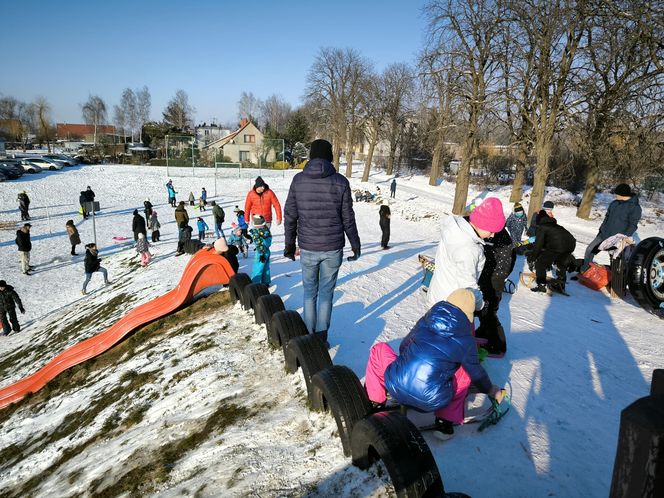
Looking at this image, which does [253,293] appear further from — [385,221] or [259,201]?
[385,221]

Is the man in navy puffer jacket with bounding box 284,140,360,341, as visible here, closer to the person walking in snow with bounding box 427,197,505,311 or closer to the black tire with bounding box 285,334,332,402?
the black tire with bounding box 285,334,332,402

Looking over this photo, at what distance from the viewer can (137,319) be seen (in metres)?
6.75

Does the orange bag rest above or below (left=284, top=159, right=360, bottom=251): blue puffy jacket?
below

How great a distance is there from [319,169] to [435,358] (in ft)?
6.81

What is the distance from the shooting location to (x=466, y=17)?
17.3m

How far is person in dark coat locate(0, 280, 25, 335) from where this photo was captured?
1001 centimetres

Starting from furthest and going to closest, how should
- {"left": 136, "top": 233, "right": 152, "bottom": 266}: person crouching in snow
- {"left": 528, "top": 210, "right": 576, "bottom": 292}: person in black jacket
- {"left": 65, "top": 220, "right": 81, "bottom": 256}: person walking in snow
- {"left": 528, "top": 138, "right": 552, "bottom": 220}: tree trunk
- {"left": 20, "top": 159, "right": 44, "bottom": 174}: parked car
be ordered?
{"left": 20, "top": 159, "right": 44, "bottom": 174}: parked car
{"left": 65, "top": 220, "right": 81, "bottom": 256}: person walking in snow
{"left": 528, "top": 138, "right": 552, "bottom": 220}: tree trunk
{"left": 136, "top": 233, "right": 152, "bottom": 266}: person crouching in snow
{"left": 528, "top": 210, "right": 576, "bottom": 292}: person in black jacket

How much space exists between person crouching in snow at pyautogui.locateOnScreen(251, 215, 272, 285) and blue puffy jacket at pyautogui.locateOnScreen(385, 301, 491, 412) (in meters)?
3.98

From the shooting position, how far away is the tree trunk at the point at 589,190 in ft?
65.2

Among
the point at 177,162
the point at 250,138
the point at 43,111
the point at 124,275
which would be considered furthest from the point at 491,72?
the point at 43,111

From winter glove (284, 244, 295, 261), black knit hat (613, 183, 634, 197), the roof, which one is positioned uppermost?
the roof

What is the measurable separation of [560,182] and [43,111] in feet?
295

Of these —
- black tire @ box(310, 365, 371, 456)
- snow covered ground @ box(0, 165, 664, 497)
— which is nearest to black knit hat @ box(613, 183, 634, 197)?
snow covered ground @ box(0, 165, 664, 497)

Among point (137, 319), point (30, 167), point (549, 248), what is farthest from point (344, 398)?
point (30, 167)
